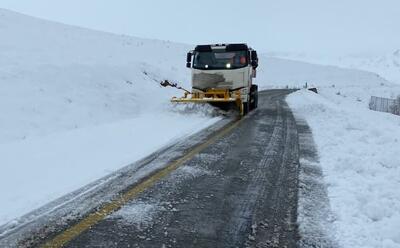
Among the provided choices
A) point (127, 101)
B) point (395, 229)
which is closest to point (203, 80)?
point (127, 101)

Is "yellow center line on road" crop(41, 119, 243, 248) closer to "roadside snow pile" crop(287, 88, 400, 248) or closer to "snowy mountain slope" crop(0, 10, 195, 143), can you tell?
"roadside snow pile" crop(287, 88, 400, 248)

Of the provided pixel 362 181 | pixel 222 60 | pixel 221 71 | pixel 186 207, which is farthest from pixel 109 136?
pixel 222 60

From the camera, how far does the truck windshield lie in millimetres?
16594

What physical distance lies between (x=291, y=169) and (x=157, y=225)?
11.4ft

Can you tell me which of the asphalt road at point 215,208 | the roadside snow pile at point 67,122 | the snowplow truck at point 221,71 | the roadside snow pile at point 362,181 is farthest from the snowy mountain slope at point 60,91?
the roadside snow pile at point 362,181

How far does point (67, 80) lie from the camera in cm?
1600

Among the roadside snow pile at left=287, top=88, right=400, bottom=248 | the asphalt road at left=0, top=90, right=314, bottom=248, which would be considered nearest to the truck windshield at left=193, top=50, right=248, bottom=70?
the roadside snow pile at left=287, top=88, right=400, bottom=248

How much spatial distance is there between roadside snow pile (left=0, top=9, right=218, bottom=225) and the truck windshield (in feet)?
6.78

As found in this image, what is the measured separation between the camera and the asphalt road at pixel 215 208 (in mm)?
4492

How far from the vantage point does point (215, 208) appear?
18.1 feet

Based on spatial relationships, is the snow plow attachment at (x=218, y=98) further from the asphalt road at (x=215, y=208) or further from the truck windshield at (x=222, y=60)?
the asphalt road at (x=215, y=208)

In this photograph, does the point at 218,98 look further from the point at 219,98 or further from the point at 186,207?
the point at 186,207

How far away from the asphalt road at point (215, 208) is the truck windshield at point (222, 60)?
8.04 meters

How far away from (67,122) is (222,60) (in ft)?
22.4
